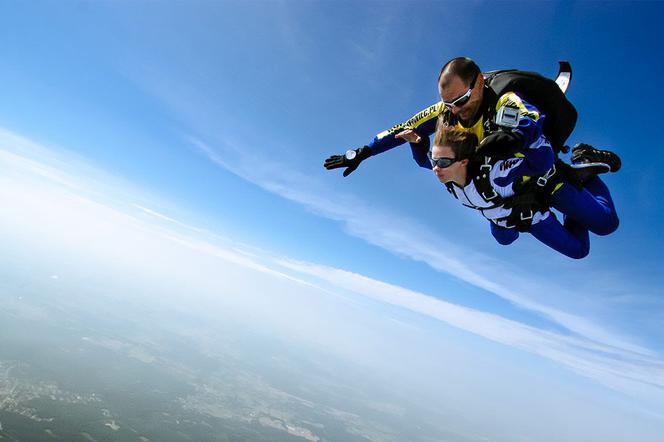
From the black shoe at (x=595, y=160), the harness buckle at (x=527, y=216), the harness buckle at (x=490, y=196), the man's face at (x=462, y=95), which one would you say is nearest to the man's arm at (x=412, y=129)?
the man's face at (x=462, y=95)

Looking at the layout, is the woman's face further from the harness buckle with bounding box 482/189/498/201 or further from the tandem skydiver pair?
the harness buckle with bounding box 482/189/498/201

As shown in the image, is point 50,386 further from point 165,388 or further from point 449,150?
point 449,150

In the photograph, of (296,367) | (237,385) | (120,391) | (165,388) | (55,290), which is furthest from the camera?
(296,367)

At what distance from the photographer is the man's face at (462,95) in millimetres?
2467

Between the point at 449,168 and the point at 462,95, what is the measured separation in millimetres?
586

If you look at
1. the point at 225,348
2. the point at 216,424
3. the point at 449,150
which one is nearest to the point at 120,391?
the point at 216,424

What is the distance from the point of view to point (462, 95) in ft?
8.18

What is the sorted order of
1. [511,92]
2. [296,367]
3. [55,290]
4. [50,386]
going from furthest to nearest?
[296,367], [55,290], [50,386], [511,92]

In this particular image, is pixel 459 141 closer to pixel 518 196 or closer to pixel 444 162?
pixel 444 162

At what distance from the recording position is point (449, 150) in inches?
104

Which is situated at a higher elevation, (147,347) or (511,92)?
(511,92)

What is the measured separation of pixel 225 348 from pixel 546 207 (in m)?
201

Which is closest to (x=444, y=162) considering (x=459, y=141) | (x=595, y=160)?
(x=459, y=141)

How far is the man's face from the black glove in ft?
3.94
